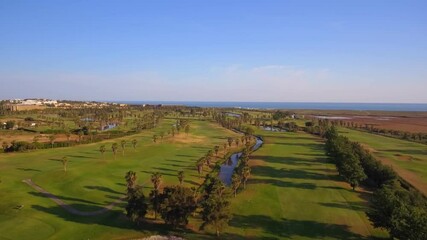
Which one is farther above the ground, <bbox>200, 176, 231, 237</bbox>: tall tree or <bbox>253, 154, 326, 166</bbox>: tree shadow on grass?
<bbox>200, 176, 231, 237</bbox>: tall tree

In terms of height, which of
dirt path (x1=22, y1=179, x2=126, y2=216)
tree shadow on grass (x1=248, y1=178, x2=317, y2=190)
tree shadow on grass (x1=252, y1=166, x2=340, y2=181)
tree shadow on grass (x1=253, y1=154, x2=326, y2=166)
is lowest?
dirt path (x1=22, y1=179, x2=126, y2=216)

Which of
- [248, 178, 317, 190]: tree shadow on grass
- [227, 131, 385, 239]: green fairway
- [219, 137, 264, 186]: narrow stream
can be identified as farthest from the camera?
[219, 137, 264, 186]: narrow stream

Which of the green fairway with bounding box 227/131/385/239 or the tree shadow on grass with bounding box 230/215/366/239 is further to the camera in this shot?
the green fairway with bounding box 227/131/385/239

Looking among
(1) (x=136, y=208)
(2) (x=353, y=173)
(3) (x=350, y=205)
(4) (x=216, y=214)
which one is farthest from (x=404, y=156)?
(1) (x=136, y=208)

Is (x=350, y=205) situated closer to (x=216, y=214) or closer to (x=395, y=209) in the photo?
(x=395, y=209)

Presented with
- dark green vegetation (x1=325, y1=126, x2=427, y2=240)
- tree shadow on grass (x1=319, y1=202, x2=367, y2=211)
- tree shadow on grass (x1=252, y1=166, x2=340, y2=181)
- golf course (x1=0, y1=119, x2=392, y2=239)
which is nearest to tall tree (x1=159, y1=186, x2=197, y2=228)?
golf course (x1=0, y1=119, x2=392, y2=239)

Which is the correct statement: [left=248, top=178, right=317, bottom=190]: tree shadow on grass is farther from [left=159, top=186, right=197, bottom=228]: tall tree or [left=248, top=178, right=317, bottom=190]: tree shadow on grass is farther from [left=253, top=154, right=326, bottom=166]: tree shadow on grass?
[left=159, top=186, right=197, bottom=228]: tall tree

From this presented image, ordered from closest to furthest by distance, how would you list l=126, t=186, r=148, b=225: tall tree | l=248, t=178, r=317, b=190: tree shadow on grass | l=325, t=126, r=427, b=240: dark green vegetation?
l=325, t=126, r=427, b=240: dark green vegetation
l=126, t=186, r=148, b=225: tall tree
l=248, t=178, r=317, b=190: tree shadow on grass
